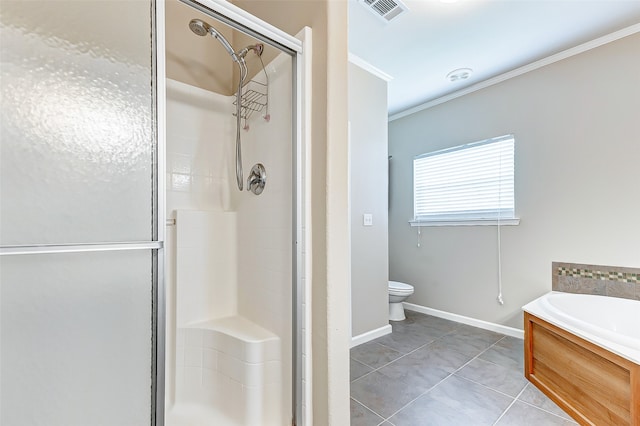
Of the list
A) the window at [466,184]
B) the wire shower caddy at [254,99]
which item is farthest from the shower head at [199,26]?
the window at [466,184]

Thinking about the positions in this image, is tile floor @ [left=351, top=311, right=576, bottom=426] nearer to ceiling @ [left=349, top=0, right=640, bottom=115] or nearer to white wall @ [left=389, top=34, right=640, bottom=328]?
white wall @ [left=389, top=34, right=640, bottom=328]

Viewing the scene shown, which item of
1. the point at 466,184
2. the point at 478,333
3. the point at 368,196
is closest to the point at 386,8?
the point at 368,196

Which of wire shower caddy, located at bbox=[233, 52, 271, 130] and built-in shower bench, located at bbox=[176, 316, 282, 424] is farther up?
wire shower caddy, located at bbox=[233, 52, 271, 130]

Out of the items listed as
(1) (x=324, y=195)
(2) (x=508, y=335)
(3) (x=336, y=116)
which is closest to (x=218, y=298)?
(1) (x=324, y=195)

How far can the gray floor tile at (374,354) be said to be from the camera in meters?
2.22

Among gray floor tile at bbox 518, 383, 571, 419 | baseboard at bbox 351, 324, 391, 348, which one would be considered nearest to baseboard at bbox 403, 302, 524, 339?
baseboard at bbox 351, 324, 391, 348

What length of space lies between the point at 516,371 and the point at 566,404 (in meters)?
0.43

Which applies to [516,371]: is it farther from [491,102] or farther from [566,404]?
[491,102]

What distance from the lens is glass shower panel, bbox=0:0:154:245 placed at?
78cm

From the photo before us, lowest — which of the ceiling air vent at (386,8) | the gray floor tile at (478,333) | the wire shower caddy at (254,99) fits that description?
the gray floor tile at (478,333)

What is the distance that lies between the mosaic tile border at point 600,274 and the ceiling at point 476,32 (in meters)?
1.85

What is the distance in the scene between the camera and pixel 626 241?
7.12 feet

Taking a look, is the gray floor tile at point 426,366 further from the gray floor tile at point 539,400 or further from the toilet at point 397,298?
the toilet at point 397,298

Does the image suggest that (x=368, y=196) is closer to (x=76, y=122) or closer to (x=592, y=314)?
(x=592, y=314)
